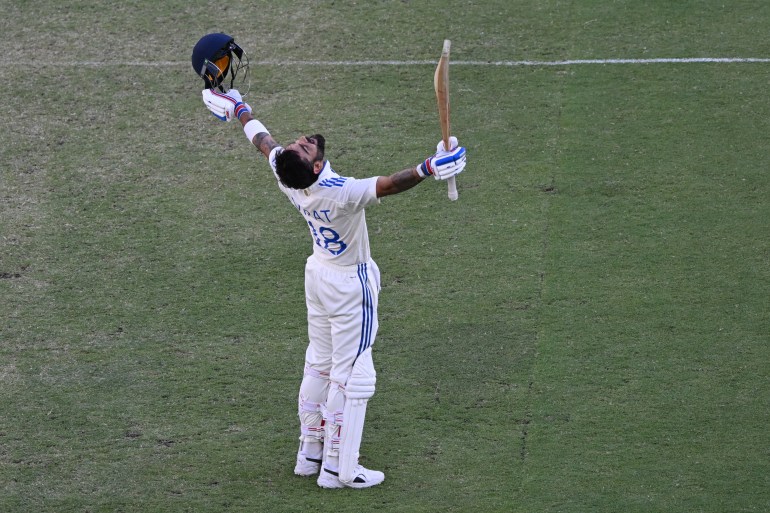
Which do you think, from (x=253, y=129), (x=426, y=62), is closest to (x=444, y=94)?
(x=253, y=129)

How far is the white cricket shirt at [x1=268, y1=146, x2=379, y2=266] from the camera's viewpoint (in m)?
5.85

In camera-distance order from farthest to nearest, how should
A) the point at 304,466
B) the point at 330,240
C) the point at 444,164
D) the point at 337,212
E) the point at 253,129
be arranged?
the point at 253,129 < the point at 304,466 < the point at 330,240 < the point at 337,212 < the point at 444,164

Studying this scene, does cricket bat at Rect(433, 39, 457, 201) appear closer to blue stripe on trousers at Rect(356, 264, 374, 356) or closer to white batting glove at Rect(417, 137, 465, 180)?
white batting glove at Rect(417, 137, 465, 180)

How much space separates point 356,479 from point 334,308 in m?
0.97

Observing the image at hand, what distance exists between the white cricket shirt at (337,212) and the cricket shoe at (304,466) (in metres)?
1.15

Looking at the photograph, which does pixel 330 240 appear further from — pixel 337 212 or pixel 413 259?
pixel 413 259

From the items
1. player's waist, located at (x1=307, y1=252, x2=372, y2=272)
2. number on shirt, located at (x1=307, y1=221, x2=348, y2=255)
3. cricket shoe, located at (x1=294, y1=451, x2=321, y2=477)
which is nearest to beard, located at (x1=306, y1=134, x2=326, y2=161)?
number on shirt, located at (x1=307, y1=221, x2=348, y2=255)

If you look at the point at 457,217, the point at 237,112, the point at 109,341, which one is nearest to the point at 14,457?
the point at 109,341

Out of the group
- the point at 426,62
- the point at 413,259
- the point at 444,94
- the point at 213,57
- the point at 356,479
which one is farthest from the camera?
the point at 426,62

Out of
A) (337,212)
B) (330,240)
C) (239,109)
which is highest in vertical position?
(239,109)

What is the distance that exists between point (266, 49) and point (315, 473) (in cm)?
544

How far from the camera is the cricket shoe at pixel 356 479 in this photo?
6277 mm

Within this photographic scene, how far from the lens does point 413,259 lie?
8.23 meters

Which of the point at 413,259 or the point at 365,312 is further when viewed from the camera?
the point at 413,259
